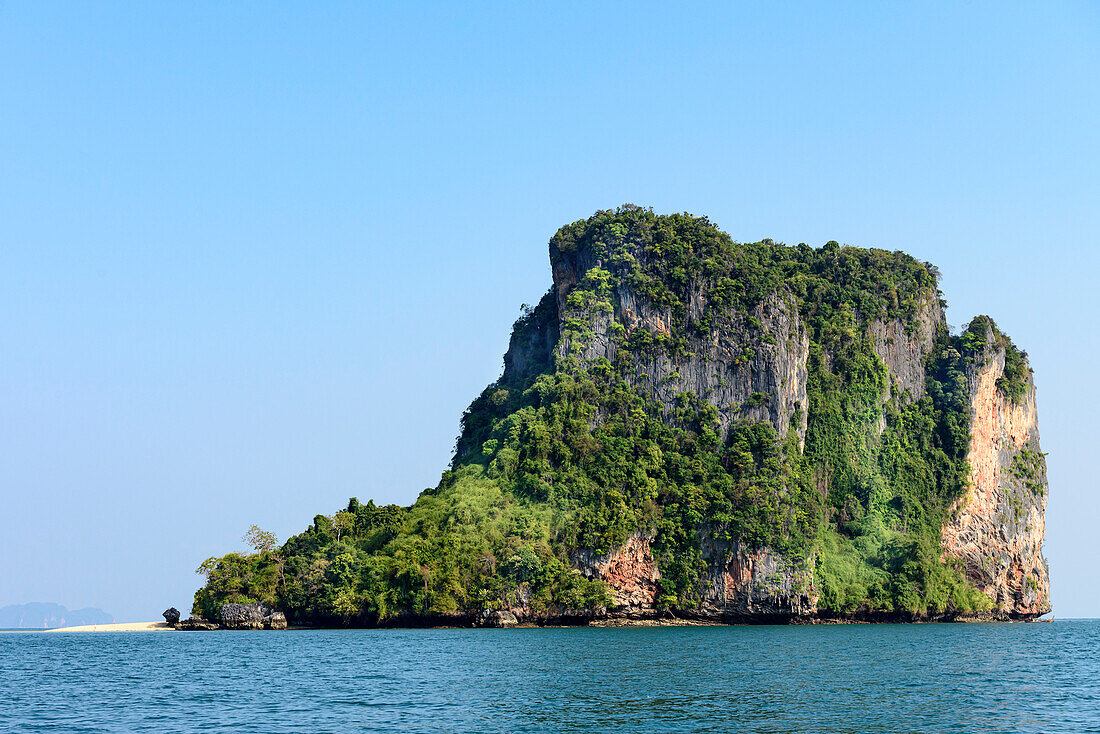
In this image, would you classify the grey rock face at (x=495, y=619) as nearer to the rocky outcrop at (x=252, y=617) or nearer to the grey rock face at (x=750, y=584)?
the rocky outcrop at (x=252, y=617)

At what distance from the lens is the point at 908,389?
103938mm

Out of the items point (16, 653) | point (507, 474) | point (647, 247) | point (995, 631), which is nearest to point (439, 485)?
point (507, 474)

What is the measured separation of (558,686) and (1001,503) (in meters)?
79.6

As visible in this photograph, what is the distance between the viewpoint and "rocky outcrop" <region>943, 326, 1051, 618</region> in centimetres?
9681

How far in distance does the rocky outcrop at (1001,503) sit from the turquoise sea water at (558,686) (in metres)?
→ 40.6

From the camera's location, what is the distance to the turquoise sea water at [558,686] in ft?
90.2

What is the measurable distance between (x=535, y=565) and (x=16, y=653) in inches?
1295

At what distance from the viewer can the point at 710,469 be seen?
86.5 m

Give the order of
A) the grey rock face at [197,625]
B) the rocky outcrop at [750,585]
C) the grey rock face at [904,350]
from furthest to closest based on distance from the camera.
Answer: the grey rock face at [904,350], the rocky outcrop at [750,585], the grey rock face at [197,625]

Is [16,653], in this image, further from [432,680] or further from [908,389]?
[908,389]

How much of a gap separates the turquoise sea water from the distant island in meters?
17.5

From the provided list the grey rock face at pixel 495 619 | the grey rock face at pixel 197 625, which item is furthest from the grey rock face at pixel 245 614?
the grey rock face at pixel 495 619

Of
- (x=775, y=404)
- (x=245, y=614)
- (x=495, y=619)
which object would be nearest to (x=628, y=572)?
(x=495, y=619)

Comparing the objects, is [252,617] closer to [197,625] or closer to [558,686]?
[197,625]
